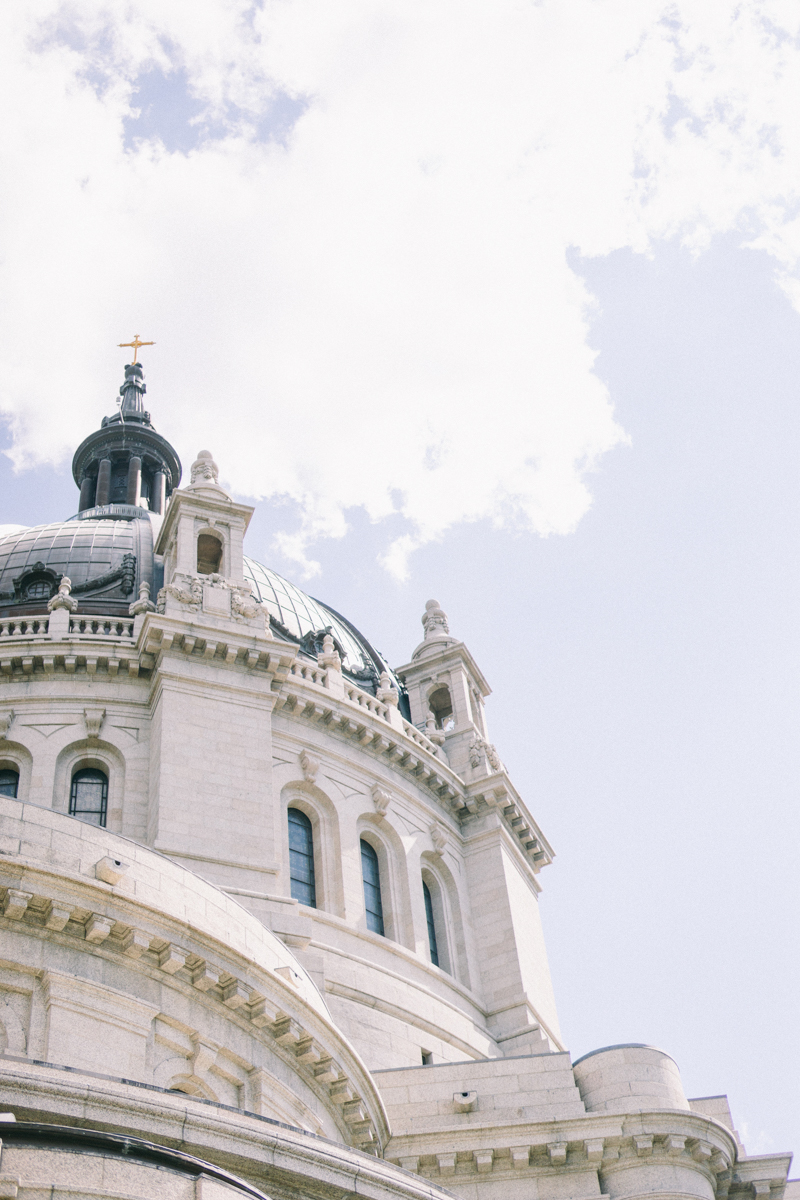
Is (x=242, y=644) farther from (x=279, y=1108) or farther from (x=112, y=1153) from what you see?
(x=112, y=1153)

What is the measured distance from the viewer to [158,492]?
57.7m

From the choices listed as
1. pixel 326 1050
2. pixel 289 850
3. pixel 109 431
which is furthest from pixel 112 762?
pixel 109 431

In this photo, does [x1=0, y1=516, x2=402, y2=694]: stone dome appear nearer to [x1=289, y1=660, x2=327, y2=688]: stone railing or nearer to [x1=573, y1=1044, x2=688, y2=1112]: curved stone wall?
[x1=289, y1=660, x2=327, y2=688]: stone railing

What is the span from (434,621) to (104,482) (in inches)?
687

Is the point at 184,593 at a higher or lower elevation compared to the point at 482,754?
higher

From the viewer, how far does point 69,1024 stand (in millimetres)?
19297

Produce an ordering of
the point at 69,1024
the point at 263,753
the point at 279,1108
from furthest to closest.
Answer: the point at 263,753, the point at 279,1108, the point at 69,1024

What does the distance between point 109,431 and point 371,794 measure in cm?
2794

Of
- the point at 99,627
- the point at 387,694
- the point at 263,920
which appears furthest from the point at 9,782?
the point at 387,694

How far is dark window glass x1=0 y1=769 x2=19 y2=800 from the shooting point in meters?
33.0

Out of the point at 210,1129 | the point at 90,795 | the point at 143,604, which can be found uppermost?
the point at 143,604

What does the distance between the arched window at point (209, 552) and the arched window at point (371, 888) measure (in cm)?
901

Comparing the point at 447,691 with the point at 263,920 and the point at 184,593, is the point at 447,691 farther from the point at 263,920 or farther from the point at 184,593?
the point at 263,920

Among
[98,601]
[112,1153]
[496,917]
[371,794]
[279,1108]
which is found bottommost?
[112,1153]
